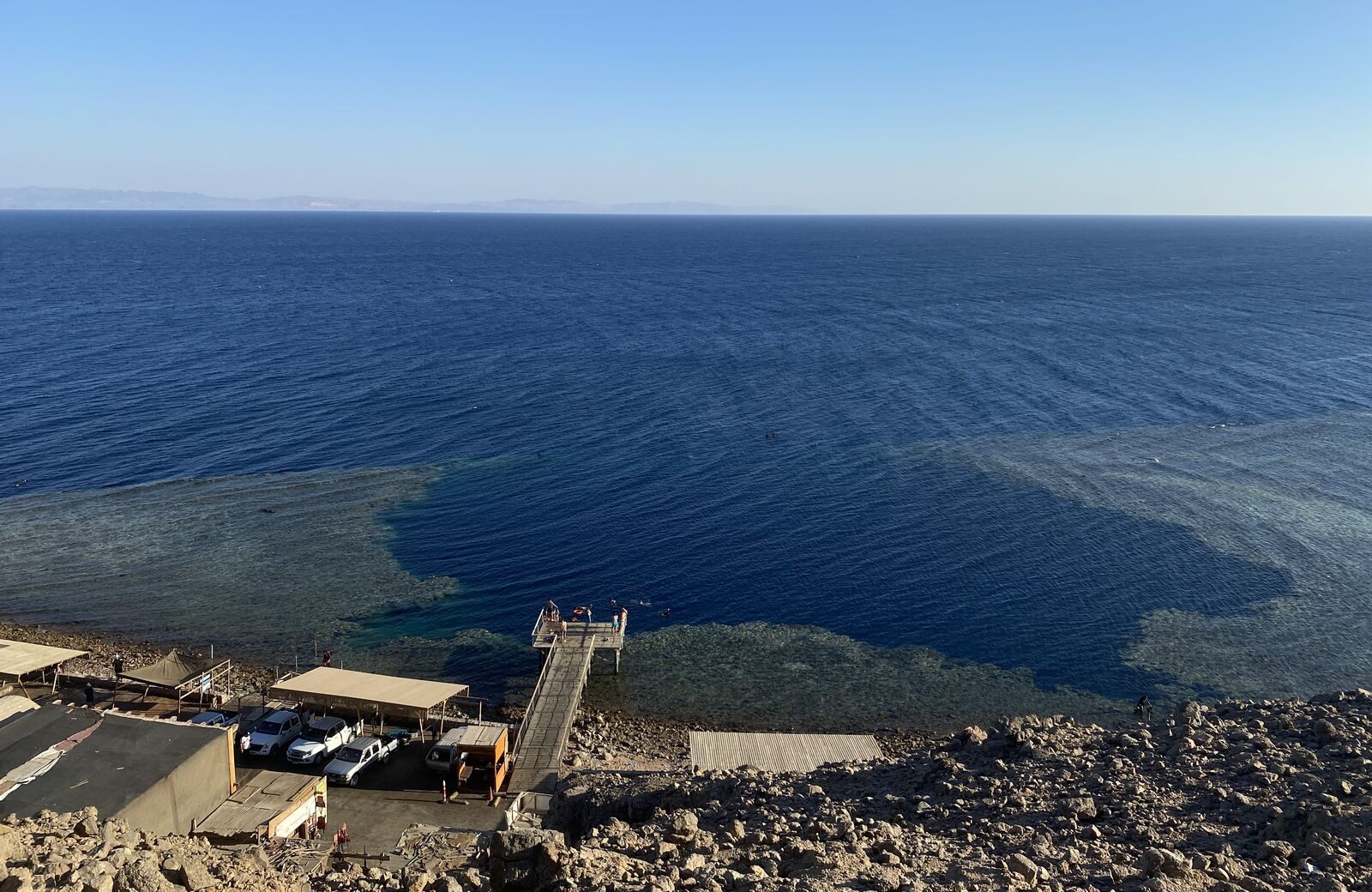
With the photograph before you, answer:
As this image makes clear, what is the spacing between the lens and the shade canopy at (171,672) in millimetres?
34812

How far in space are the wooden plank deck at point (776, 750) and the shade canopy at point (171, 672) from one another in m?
19.4

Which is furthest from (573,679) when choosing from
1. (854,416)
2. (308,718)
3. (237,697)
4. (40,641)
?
(854,416)

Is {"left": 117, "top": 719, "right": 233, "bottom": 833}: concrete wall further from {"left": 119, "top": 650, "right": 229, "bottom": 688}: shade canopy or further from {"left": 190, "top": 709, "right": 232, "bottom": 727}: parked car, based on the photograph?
{"left": 119, "top": 650, "right": 229, "bottom": 688}: shade canopy

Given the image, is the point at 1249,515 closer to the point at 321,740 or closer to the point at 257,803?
the point at 321,740

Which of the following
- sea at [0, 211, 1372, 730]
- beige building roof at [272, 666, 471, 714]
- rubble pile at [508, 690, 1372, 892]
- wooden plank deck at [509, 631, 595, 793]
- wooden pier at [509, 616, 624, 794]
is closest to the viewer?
rubble pile at [508, 690, 1372, 892]

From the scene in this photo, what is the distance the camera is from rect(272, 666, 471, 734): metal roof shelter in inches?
1261

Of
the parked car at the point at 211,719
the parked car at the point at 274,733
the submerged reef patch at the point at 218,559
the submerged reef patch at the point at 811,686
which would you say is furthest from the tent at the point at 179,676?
the submerged reef patch at the point at 811,686

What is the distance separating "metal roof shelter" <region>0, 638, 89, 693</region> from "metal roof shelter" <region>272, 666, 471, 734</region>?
9390 millimetres

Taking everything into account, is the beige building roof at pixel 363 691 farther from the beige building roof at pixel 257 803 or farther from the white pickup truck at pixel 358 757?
the beige building roof at pixel 257 803

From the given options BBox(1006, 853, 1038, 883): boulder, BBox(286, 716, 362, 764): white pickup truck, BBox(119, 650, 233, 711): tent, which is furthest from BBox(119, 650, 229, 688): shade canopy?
BBox(1006, 853, 1038, 883): boulder

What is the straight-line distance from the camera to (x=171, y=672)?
116ft

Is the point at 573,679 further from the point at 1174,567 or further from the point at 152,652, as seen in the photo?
the point at 1174,567

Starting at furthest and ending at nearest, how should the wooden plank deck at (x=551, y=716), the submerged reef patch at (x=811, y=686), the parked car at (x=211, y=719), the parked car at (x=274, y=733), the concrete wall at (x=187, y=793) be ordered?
the submerged reef patch at (x=811, y=686) < the parked car at (x=211, y=719) < the parked car at (x=274, y=733) < the wooden plank deck at (x=551, y=716) < the concrete wall at (x=187, y=793)

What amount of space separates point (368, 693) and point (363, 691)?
238 mm
